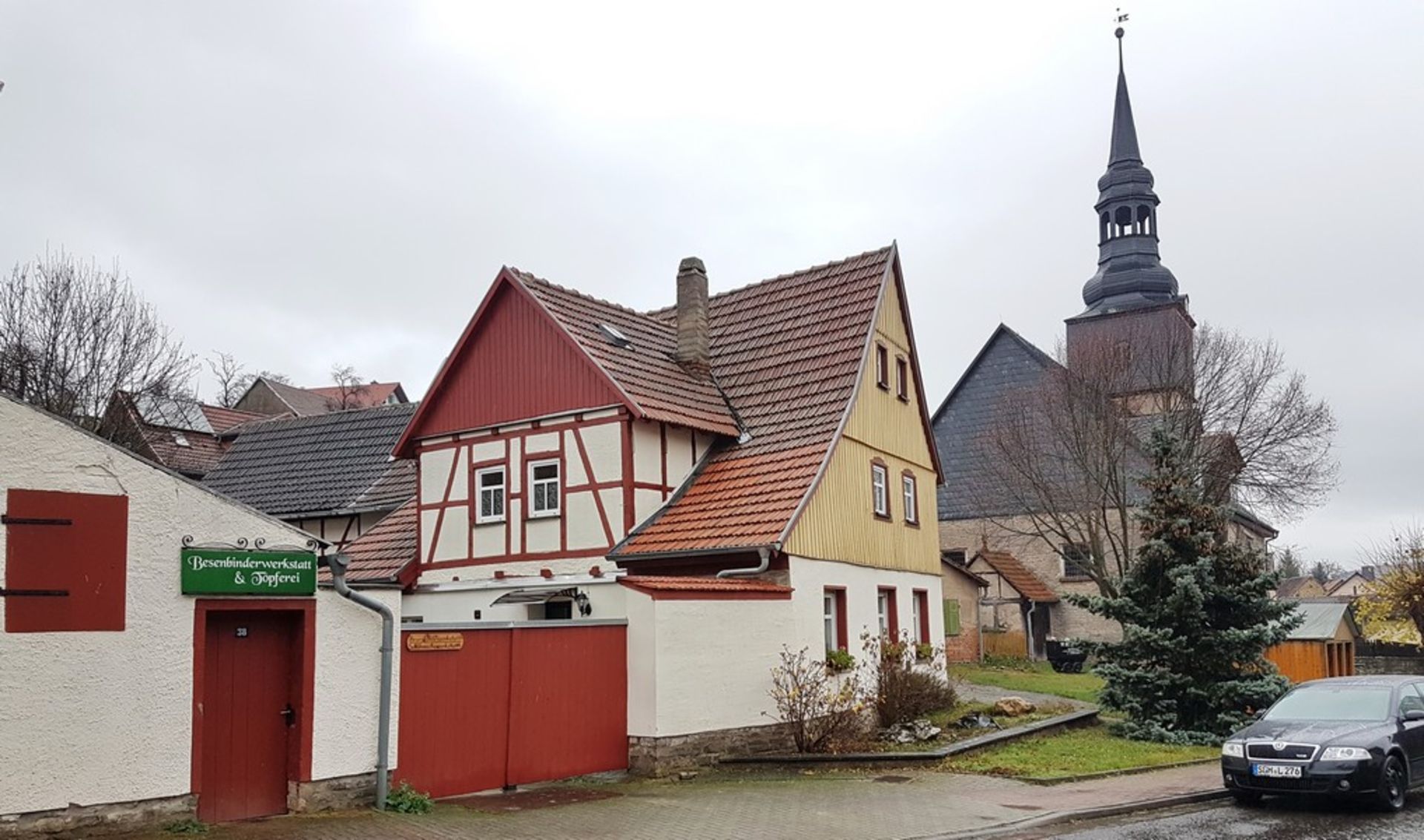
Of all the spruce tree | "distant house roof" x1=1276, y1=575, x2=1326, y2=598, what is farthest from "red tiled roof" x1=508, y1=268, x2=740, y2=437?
"distant house roof" x1=1276, y1=575, x2=1326, y2=598

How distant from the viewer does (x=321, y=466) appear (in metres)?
33.1

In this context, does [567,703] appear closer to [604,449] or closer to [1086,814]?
[1086,814]

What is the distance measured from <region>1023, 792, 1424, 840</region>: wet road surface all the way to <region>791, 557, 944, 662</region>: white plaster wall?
6966mm

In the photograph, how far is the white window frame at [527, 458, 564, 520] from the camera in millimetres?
22359

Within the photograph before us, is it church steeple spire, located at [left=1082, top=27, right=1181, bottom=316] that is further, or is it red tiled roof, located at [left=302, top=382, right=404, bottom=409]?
red tiled roof, located at [left=302, top=382, right=404, bottom=409]

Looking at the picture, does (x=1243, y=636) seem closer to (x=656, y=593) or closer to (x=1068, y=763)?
(x=1068, y=763)

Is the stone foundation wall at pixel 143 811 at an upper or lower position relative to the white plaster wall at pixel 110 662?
lower

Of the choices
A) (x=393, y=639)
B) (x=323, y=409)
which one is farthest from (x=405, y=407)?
(x=323, y=409)

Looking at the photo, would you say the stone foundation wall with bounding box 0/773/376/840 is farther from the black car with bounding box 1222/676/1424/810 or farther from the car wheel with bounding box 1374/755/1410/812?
the car wheel with bounding box 1374/755/1410/812

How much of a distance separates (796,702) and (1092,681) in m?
16.9

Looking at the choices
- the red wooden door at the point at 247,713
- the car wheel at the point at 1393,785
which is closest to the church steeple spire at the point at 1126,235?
the car wheel at the point at 1393,785

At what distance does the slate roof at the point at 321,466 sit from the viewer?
3103cm

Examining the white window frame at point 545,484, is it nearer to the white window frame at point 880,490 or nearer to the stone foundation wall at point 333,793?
the white window frame at point 880,490

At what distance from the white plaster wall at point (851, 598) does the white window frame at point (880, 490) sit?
3.85 ft
